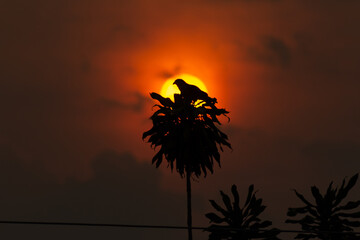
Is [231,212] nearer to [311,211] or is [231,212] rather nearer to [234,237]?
[234,237]

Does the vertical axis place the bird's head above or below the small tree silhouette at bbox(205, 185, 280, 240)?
above

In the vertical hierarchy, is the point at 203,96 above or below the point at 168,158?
above

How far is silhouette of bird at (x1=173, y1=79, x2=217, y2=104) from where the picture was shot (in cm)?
5631

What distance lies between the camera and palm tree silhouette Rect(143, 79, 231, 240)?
185ft

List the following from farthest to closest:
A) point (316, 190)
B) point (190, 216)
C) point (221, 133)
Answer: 1. point (221, 133)
2. point (190, 216)
3. point (316, 190)

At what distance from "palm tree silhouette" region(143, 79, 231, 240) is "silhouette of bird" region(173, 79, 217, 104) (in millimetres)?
115

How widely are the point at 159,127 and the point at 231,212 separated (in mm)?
9317

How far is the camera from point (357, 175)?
153ft

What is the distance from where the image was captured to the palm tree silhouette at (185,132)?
2221 inches

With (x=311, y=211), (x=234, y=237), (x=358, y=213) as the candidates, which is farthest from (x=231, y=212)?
(x=358, y=213)

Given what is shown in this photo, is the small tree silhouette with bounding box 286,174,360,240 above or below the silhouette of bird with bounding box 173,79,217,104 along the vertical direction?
below

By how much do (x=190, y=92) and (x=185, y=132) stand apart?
10.8 feet

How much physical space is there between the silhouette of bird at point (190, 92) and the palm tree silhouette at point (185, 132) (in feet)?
0.38

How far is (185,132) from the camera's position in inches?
2210
